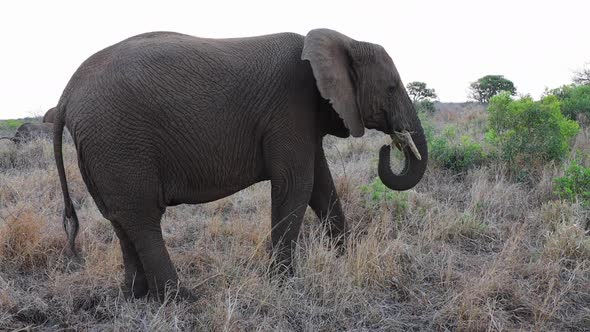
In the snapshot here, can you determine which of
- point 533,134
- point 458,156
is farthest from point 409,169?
point 533,134

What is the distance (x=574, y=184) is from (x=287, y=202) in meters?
3.59

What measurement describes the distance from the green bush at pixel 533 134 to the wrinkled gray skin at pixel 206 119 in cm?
347

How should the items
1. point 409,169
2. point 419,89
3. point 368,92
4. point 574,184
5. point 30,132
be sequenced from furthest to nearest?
point 419,89 → point 30,132 → point 574,184 → point 409,169 → point 368,92

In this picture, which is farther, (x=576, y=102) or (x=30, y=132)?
(x=30, y=132)

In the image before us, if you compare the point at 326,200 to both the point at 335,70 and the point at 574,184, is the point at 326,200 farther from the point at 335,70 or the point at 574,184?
the point at 574,184

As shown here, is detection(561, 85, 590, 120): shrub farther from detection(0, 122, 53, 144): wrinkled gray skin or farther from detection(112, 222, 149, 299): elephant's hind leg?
detection(0, 122, 53, 144): wrinkled gray skin

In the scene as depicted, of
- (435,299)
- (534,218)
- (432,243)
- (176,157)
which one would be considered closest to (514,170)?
(534,218)

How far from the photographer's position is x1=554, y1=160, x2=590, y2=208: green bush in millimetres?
5598

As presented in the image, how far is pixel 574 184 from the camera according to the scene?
18.7ft

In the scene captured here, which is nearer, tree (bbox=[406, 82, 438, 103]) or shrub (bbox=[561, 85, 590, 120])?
shrub (bbox=[561, 85, 590, 120])

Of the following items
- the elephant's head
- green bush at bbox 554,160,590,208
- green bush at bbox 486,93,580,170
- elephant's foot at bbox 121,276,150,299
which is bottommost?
elephant's foot at bbox 121,276,150,299

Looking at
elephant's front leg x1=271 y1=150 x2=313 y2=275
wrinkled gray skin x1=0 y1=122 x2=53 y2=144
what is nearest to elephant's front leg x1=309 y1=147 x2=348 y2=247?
elephant's front leg x1=271 y1=150 x2=313 y2=275

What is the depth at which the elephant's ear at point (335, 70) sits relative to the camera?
3.80m

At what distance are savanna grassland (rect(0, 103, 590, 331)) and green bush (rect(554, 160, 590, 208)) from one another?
0.11 meters
